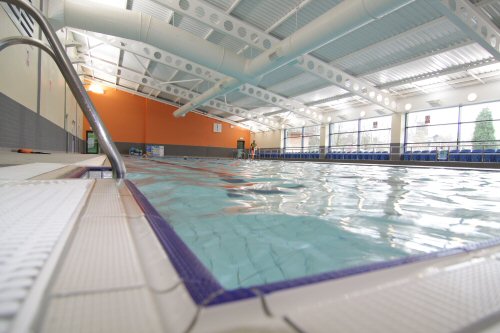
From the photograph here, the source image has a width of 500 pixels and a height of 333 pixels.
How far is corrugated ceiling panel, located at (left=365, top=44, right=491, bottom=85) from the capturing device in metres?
9.67

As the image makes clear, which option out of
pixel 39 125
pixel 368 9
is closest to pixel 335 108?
pixel 368 9

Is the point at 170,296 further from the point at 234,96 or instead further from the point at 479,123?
the point at 234,96

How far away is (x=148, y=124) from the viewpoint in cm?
2183

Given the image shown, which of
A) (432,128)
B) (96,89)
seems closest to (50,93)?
(96,89)

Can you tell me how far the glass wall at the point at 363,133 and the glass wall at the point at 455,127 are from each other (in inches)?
64.3

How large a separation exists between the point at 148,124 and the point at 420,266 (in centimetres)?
2310

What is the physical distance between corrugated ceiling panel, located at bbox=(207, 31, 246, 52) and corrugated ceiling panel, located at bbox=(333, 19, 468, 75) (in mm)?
4192

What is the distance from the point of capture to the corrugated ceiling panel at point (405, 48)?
8.66m

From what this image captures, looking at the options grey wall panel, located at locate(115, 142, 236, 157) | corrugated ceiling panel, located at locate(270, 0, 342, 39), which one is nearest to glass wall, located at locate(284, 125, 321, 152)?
grey wall panel, located at locate(115, 142, 236, 157)

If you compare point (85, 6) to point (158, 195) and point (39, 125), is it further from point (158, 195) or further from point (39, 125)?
point (158, 195)

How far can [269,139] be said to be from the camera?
85.6 ft

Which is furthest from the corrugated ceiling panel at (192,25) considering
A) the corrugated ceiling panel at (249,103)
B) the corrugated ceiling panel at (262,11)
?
the corrugated ceiling panel at (249,103)

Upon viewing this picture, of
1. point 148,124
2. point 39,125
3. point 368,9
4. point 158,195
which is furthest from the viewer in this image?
point 148,124

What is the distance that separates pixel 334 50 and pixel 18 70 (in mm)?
9828
